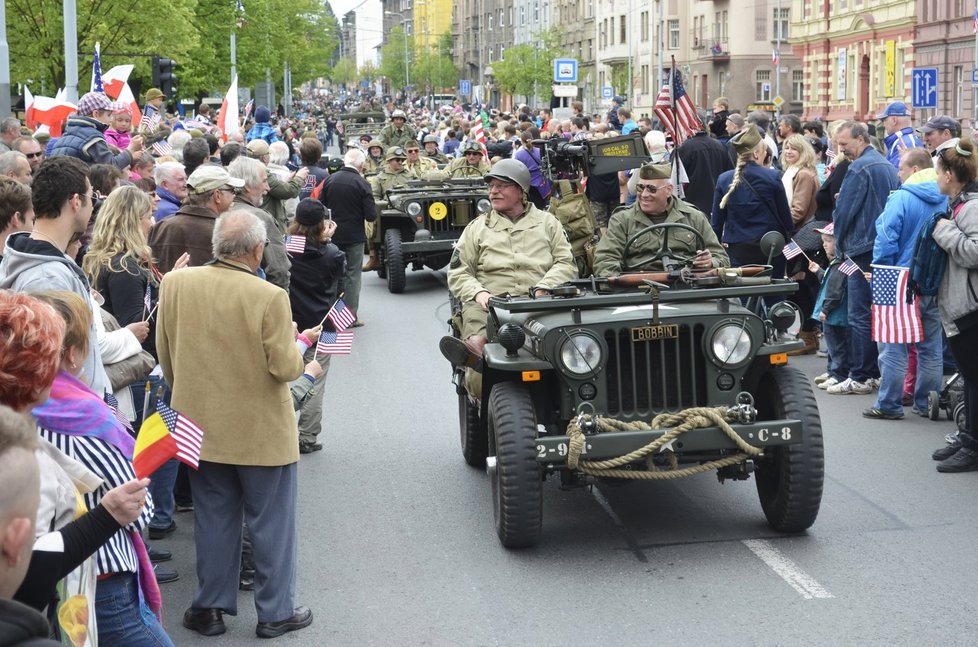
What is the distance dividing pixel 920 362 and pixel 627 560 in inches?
160

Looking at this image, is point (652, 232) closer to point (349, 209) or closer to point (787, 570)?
point (787, 570)

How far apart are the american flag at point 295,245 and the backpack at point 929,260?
157 inches

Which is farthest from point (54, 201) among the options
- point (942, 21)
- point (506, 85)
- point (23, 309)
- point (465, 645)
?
point (506, 85)

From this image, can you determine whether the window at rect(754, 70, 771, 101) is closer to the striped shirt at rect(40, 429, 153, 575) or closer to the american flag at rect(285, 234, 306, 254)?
the american flag at rect(285, 234, 306, 254)

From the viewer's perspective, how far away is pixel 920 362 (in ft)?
31.8

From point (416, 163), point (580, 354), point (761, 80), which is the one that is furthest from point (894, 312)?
point (761, 80)

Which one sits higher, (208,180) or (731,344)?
(208,180)

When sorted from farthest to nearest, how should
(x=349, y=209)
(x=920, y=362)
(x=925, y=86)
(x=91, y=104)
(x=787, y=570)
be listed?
(x=925, y=86)
(x=91, y=104)
(x=349, y=209)
(x=920, y=362)
(x=787, y=570)

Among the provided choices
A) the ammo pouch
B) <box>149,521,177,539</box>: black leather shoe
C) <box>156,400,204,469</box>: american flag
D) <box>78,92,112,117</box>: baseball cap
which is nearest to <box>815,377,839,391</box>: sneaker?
the ammo pouch

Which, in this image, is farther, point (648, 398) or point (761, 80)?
point (761, 80)

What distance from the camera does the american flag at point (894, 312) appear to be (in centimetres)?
934

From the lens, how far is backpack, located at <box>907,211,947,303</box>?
8.13 meters

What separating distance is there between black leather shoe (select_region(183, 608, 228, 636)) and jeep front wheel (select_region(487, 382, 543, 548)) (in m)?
1.53

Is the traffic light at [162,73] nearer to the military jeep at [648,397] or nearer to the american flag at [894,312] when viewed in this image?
the american flag at [894,312]
